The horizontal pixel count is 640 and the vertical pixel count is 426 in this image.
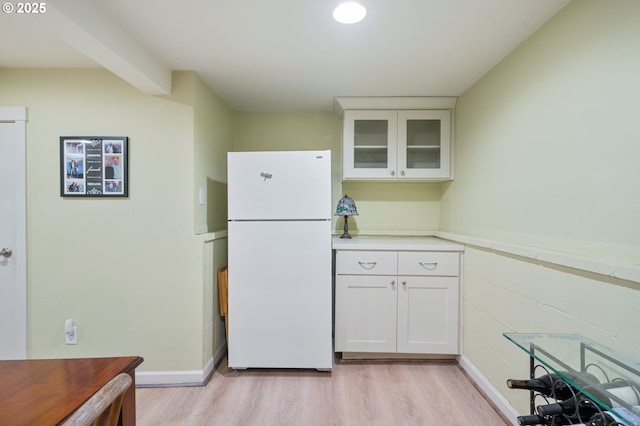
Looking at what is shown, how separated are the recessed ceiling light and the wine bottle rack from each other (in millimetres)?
1555

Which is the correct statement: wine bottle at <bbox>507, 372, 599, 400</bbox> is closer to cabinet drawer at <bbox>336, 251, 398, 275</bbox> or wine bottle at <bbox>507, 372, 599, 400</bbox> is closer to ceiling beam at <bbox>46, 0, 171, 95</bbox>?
cabinet drawer at <bbox>336, 251, 398, 275</bbox>

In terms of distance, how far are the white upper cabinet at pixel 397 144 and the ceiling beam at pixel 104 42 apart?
1.44 m

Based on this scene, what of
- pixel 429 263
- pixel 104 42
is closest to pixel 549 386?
pixel 429 263

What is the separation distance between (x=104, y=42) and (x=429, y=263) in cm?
238

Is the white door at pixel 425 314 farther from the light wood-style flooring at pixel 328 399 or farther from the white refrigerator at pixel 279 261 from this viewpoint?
the white refrigerator at pixel 279 261

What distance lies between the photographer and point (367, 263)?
2145 mm

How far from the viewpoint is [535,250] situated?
1.36 m

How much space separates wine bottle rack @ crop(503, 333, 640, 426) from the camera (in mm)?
689

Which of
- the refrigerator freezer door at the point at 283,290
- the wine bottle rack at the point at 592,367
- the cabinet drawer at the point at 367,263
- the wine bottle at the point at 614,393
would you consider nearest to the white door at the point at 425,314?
the cabinet drawer at the point at 367,263

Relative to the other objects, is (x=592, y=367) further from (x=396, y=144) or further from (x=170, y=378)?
(x=170, y=378)

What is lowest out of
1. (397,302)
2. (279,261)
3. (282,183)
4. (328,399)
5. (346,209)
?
(328,399)

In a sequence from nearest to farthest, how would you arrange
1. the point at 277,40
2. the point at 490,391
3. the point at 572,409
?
the point at 572,409 < the point at 277,40 < the point at 490,391

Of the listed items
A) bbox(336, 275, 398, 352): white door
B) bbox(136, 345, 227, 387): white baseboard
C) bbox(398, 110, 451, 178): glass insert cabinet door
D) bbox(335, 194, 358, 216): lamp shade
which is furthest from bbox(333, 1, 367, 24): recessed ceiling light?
bbox(136, 345, 227, 387): white baseboard

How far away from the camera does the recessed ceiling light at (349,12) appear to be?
1265 mm
